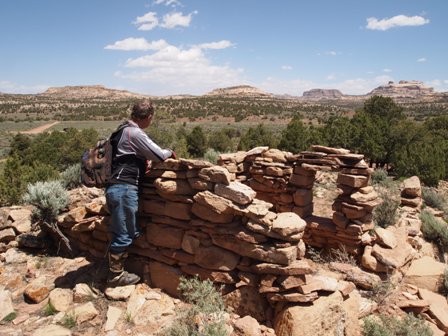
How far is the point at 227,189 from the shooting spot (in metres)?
4.68

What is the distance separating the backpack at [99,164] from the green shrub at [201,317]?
188cm

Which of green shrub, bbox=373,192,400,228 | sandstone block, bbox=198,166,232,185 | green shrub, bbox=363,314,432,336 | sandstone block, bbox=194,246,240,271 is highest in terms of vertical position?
sandstone block, bbox=198,166,232,185

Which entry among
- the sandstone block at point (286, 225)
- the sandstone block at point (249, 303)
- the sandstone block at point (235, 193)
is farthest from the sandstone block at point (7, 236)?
the sandstone block at point (286, 225)

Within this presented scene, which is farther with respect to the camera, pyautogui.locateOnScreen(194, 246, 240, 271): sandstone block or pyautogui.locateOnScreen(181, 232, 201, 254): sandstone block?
pyautogui.locateOnScreen(181, 232, 201, 254): sandstone block

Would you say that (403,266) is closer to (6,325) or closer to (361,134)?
(6,325)

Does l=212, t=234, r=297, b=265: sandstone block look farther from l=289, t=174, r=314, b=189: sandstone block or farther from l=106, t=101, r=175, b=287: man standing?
l=289, t=174, r=314, b=189: sandstone block

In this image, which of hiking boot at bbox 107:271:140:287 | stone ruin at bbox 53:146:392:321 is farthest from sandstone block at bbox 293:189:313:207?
hiking boot at bbox 107:271:140:287

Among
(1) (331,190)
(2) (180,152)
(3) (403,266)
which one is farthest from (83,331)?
(2) (180,152)

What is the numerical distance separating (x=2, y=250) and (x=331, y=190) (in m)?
10.1

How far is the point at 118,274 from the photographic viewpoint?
15.7 ft

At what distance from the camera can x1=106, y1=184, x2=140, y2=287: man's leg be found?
14.8ft

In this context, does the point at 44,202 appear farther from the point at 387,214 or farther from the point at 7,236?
the point at 387,214

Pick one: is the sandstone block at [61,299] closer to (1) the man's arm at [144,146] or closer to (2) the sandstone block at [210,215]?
(2) the sandstone block at [210,215]

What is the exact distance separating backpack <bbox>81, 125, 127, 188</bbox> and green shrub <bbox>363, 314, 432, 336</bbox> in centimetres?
414
